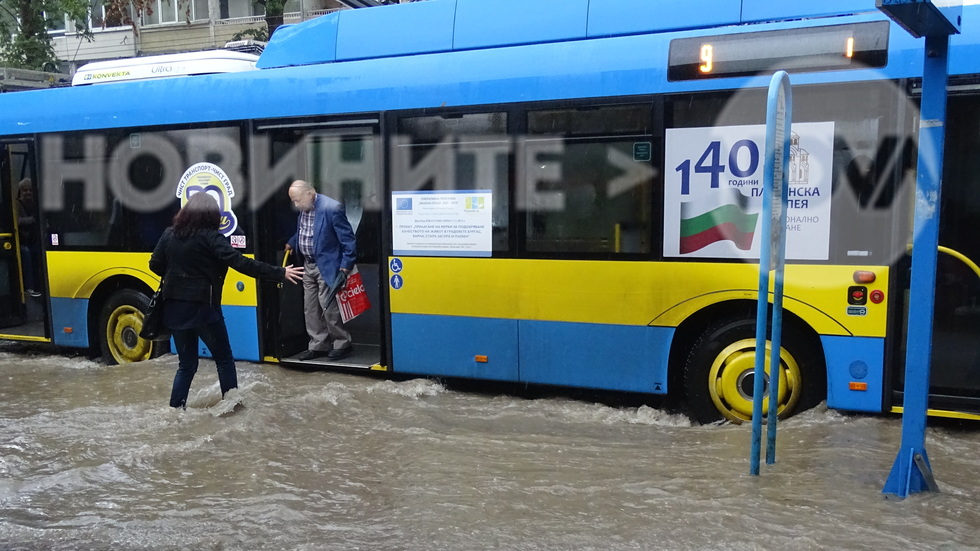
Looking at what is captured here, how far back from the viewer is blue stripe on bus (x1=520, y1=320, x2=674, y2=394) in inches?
234

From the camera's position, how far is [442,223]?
662cm

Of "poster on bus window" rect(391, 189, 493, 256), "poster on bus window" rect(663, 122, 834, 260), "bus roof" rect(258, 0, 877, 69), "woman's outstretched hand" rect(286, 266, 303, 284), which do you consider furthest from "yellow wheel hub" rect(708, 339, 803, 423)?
"woman's outstretched hand" rect(286, 266, 303, 284)

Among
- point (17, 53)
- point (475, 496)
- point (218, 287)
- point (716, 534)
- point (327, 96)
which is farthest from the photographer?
point (17, 53)

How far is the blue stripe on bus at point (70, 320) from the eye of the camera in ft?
27.8

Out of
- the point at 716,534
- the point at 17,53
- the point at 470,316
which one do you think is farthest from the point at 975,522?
the point at 17,53

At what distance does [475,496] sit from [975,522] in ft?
8.58

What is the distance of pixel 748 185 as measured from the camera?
554 centimetres

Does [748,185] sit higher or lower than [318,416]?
higher

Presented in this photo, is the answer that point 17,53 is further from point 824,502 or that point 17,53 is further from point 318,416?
point 824,502

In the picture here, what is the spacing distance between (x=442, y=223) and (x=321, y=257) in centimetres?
143

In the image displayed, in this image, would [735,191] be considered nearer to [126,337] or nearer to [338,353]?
[338,353]

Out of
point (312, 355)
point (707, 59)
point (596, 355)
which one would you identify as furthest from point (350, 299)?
point (707, 59)

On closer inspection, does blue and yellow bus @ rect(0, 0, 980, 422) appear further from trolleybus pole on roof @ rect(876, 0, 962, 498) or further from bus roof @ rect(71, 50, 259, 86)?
trolleybus pole on roof @ rect(876, 0, 962, 498)

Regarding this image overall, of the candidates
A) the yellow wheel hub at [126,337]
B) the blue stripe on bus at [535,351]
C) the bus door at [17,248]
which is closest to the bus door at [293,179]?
the blue stripe on bus at [535,351]
